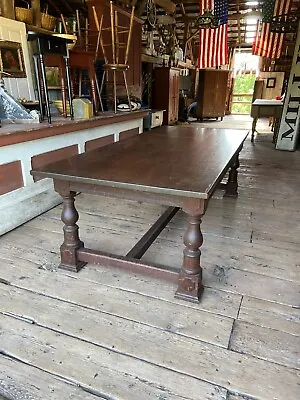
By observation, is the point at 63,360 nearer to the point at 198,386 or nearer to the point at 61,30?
the point at 198,386

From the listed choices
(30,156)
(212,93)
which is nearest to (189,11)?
(212,93)

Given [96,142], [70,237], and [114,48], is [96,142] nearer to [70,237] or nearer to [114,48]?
[114,48]

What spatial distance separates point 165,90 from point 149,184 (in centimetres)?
703

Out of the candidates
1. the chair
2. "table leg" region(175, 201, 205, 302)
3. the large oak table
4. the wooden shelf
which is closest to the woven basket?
the chair

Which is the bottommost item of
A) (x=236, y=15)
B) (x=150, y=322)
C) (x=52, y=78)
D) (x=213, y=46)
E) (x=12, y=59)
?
(x=150, y=322)

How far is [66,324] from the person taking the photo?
4.56ft

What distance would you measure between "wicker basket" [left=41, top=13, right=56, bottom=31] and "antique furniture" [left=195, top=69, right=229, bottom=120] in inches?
244

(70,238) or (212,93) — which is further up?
(212,93)

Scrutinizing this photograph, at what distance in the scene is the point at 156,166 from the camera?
165 centimetres

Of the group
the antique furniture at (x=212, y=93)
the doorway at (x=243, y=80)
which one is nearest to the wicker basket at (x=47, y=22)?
the antique furniture at (x=212, y=93)

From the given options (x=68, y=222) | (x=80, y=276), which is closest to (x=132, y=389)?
(x=80, y=276)

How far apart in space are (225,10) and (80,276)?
21.6ft

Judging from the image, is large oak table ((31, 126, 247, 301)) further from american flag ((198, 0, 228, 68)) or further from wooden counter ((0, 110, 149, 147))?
american flag ((198, 0, 228, 68))

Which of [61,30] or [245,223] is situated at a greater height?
[61,30]
